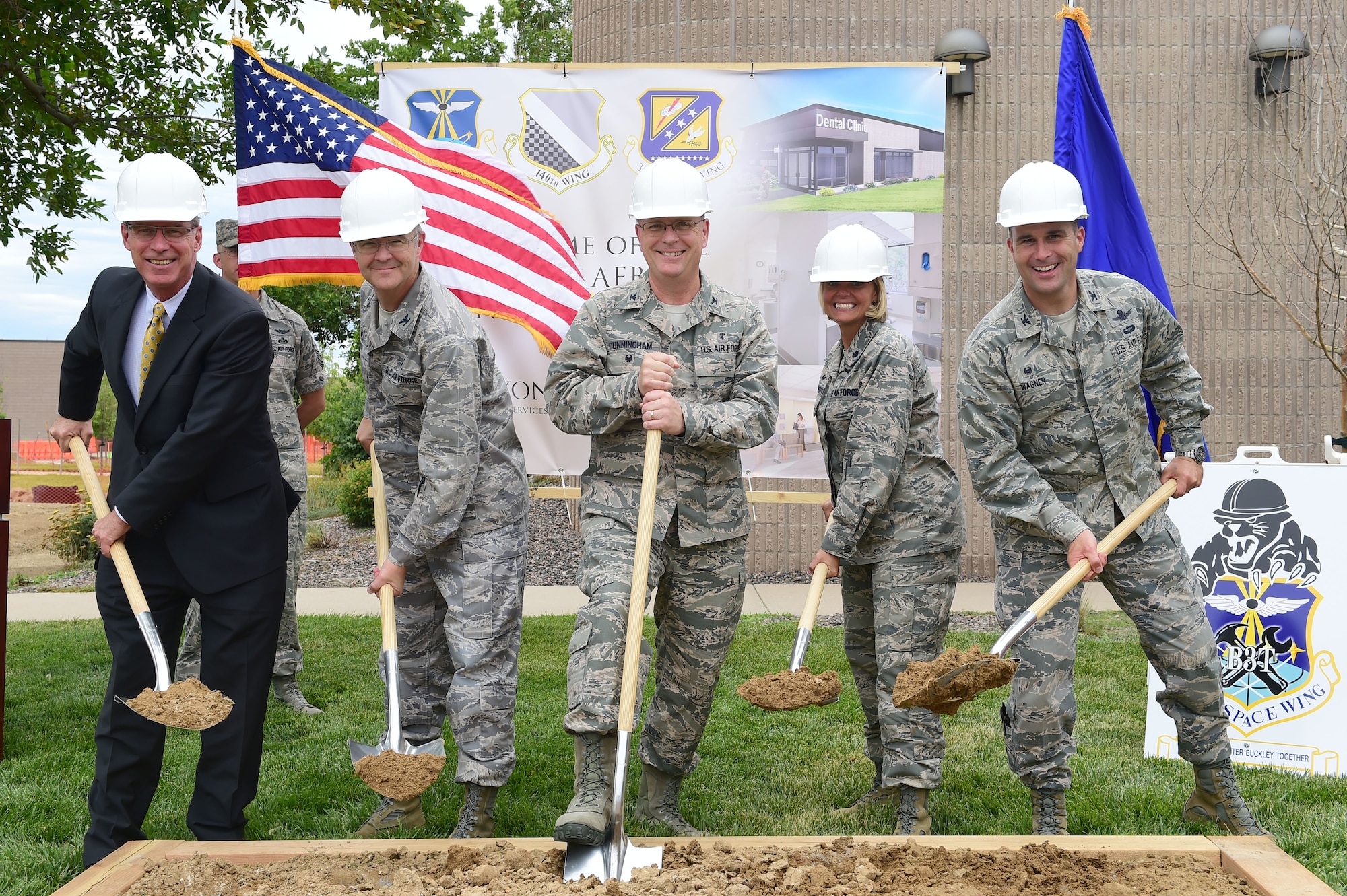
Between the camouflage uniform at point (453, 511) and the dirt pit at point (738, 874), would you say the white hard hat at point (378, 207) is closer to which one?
the camouflage uniform at point (453, 511)

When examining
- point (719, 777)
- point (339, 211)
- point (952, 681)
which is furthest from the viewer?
point (339, 211)

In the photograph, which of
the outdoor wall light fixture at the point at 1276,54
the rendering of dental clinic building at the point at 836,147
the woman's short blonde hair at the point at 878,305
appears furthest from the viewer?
the outdoor wall light fixture at the point at 1276,54

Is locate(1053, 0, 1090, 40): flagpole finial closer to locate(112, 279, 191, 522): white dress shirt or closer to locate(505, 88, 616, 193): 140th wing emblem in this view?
locate(505, 88, 616, 193): 140th wing emblem

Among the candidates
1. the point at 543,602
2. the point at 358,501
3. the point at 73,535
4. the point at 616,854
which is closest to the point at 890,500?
the point at 616,854

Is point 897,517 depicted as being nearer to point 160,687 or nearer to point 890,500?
point 890,500

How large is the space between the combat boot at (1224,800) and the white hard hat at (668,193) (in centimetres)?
274

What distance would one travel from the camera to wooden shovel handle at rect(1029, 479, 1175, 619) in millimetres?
3766

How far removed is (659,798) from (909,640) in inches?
45.7

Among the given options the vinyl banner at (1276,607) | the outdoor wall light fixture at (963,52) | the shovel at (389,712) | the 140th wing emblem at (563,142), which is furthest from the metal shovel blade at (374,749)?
the outdoor wall light fixture at (963,52)

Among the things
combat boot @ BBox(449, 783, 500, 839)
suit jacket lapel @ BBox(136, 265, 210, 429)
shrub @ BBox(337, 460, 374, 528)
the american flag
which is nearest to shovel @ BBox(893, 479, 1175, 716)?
combat boot @ BBox(449, 783, 500, 839)

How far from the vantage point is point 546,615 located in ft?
28.5

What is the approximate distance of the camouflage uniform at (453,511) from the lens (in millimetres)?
4062

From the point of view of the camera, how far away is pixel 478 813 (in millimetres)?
4176

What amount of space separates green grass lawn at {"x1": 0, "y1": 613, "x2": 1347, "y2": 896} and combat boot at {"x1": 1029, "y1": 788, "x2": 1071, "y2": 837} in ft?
0.98
